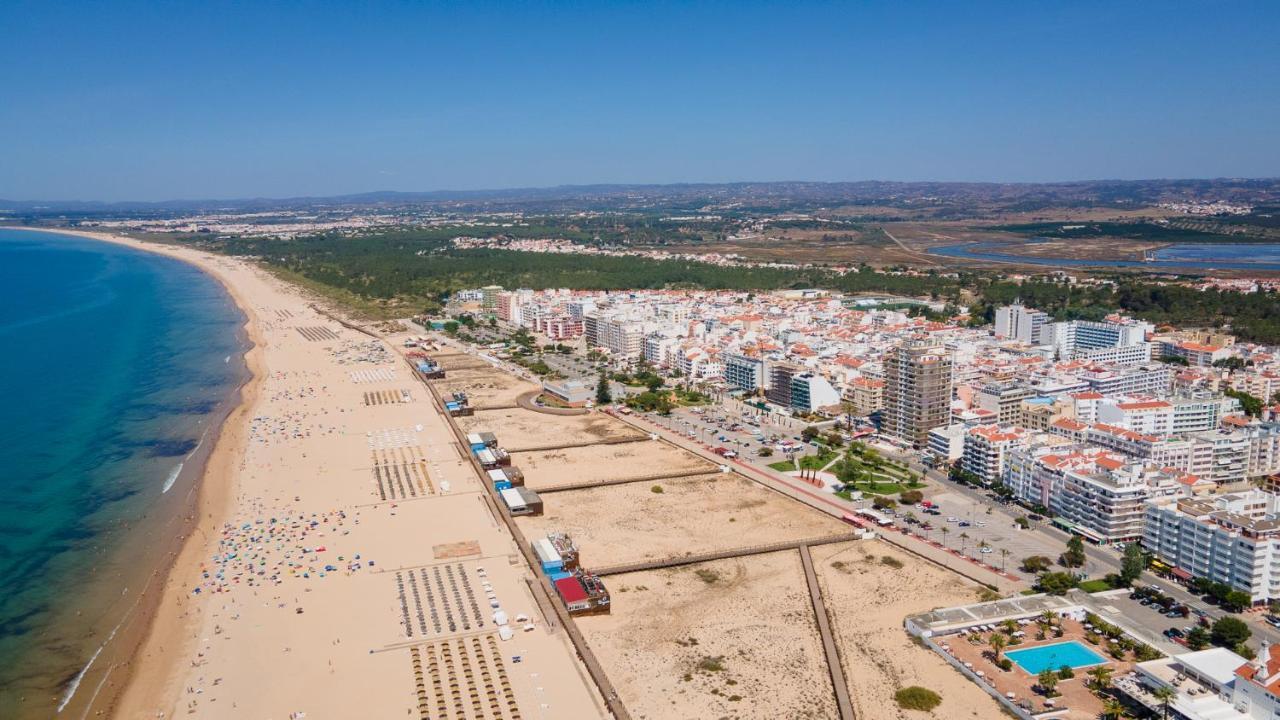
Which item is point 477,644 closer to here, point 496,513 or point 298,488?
point 496,513

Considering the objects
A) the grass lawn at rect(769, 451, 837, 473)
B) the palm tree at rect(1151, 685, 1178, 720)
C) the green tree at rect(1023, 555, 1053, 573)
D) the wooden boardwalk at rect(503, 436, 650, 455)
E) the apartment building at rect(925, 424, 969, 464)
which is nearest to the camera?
the palm tree at rect(1151, 685, 1178, 720)

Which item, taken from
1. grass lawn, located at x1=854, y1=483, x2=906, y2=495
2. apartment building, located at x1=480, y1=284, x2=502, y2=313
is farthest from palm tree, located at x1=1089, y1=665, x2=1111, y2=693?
apartment building, located at x1=480, y1=284, x2=502, y2=313

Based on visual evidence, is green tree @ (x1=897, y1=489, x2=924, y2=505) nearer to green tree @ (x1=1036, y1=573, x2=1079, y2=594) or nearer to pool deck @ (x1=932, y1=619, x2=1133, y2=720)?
green tree @ (x1=1036, y1=573, x2=1079, y2=594)

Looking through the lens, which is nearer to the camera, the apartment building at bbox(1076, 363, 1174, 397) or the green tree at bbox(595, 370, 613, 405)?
the apartment building at bbox(1076, 363, 1174, 397)

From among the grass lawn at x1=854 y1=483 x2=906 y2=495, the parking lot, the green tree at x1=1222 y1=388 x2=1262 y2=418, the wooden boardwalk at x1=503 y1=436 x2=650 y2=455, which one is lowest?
the parking lot

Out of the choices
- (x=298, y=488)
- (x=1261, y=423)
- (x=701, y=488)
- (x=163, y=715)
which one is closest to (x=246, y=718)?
(x=163, y=715)

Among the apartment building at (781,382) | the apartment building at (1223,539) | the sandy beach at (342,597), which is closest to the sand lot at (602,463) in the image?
the sandy beach at (342,597)
